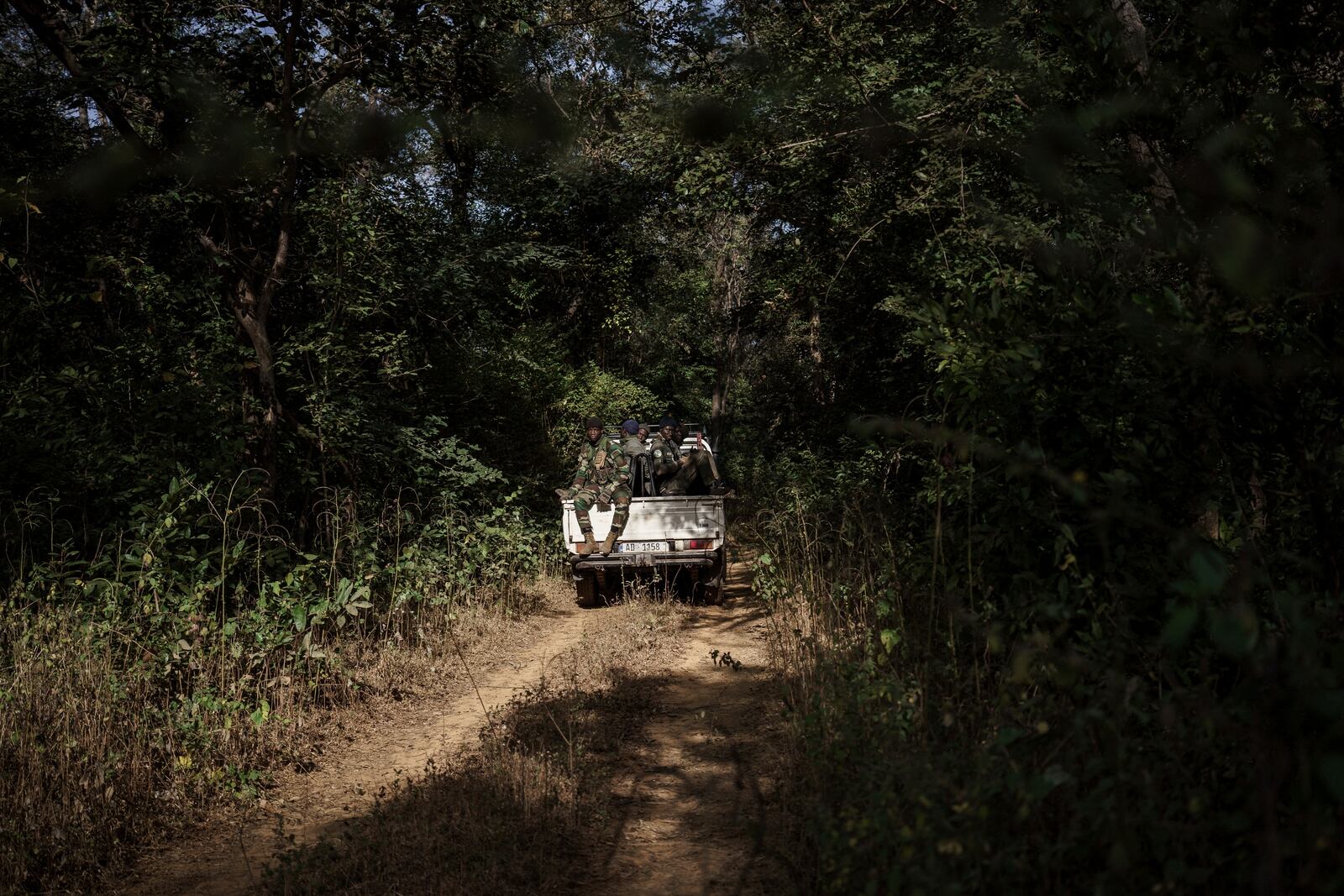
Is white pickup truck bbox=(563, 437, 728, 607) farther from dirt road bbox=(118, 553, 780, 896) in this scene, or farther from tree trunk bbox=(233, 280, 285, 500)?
tree trunk bbox=(233, 280, 285, 500)

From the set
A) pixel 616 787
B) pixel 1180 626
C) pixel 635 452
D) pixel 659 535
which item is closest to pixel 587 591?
pixel 659 535

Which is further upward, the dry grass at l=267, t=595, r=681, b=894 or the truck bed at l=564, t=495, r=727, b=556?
the truck bed at l=564, t=495, r=727, b=556

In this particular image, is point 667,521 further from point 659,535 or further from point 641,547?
point 641,547

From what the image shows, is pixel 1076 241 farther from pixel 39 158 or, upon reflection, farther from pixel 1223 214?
pixel 39 158

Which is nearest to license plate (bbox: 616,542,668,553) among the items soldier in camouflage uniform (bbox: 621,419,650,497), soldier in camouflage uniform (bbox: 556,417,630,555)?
soldier in camouflage uniform (bbox: 556,417,630,555)

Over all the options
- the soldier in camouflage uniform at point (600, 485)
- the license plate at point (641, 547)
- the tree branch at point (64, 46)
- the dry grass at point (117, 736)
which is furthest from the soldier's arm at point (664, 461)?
the tree branch at point (64, 46)

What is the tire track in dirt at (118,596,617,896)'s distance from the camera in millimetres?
4574

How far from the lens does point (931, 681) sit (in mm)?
4969

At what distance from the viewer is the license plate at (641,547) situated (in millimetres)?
11195

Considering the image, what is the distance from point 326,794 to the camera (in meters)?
5.73

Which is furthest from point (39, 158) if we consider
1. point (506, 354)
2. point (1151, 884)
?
point (1151, 884)

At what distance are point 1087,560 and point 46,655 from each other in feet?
18.4

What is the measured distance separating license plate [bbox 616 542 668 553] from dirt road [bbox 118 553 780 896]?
2051 millimetres

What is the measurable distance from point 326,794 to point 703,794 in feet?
7.46
